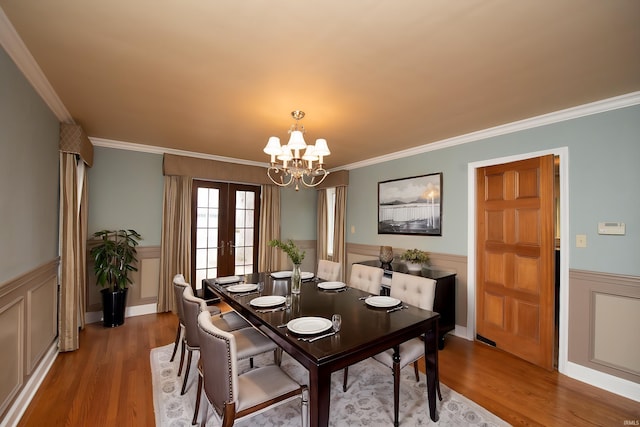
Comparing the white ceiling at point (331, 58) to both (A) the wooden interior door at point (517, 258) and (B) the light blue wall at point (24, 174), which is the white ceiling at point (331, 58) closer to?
(B) the light blue wall at point (24, 174)

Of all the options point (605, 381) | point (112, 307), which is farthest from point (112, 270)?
point (605, 381)

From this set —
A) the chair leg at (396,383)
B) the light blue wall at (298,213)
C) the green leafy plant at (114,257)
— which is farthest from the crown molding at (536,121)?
the green leafy plant at (114,257)

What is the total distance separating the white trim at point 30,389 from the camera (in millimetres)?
1916

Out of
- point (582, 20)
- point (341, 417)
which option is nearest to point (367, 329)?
point (341, 417)

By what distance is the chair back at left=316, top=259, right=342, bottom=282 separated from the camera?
328 cm

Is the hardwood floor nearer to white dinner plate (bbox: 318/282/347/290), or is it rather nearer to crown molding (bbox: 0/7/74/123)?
white dinner plate (bbox: 318/282/347/290)

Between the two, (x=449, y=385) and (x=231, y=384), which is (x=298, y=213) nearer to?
(x=449, y=385)

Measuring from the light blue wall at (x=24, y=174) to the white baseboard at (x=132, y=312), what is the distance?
1.44 metres

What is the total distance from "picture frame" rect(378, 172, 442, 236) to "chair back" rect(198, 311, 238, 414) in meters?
3.14

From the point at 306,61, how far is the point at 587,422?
326cm

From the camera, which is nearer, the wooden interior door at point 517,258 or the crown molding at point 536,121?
the crown molding at point 536,121

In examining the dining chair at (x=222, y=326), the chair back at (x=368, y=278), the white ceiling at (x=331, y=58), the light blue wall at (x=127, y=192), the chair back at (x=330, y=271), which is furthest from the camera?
the light blue wall at (x=127, y=192)

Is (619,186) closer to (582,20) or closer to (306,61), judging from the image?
(582,20)

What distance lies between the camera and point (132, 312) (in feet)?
13.5
